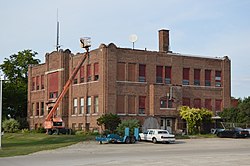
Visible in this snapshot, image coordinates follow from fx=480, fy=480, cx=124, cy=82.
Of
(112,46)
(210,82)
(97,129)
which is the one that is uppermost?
(112,46)

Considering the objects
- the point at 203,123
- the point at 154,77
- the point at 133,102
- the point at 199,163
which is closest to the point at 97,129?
the point at 133,102

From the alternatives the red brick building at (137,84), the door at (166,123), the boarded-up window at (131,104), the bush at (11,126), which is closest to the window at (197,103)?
the red brick building at (137,84)

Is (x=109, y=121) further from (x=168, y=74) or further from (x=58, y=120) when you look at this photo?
(x=168, y=74)

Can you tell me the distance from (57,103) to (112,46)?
32.4ft

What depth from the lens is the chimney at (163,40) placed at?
64250 mm

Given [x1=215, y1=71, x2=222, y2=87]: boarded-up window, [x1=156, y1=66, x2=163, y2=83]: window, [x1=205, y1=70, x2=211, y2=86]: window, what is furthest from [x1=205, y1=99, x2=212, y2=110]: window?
[x1=156, y1=66, x2=163, y2=83]: window

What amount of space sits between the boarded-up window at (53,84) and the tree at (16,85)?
9151 mm

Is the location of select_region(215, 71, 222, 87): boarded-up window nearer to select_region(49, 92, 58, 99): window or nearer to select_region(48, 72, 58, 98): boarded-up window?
select_region(48, 72, 58, 98): boarded-up window

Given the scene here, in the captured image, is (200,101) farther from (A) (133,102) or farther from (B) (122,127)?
(B) (122,127)

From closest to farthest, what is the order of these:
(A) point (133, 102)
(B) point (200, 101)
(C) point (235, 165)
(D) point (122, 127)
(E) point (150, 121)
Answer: (C) point (235, 165), (D) point (122, 127), (E) point (150, 121), (A) point (133, 102), (B) point (200, 101)

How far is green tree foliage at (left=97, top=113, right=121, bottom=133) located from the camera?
177ft

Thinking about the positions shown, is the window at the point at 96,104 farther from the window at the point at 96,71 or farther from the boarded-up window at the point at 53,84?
the boarded-up window at the point at 53,84

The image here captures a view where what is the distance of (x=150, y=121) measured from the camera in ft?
179

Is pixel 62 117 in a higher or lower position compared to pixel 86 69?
lower
